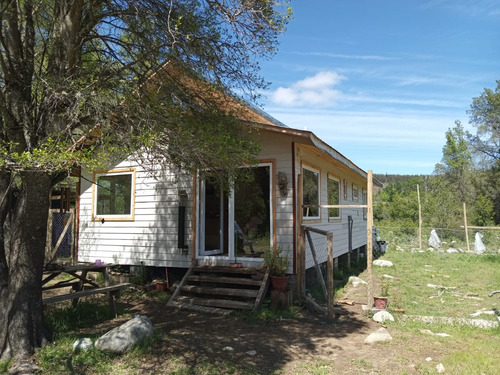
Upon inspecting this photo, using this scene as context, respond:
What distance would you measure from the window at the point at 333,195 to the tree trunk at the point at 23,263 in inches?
268

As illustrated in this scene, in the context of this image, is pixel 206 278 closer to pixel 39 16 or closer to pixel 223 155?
pixel 223 155

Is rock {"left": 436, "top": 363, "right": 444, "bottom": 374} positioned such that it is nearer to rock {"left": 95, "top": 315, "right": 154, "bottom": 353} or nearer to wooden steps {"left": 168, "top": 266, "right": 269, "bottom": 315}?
wooden steps {"left": 168, "top": 266, "right": 269, "bottom": 315}

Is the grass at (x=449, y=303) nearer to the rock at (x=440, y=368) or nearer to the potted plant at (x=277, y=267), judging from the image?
the rock at (x=440, y=368)

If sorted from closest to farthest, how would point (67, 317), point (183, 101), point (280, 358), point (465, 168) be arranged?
1. point (280, 358)
2. point (183, 101)
3. point (67, 317)
4. point (465, 168)

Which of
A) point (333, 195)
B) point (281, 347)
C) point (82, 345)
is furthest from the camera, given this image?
point (333, 195)

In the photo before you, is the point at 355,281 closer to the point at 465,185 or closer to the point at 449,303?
the point at 449,303

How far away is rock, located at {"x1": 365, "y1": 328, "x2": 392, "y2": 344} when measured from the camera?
15.6ft

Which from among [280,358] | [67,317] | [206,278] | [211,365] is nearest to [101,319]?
[67,317]

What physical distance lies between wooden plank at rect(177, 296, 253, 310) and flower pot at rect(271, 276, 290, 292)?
529 mm

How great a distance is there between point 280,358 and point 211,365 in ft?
2.72

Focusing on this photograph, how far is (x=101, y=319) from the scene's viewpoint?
5.91 m

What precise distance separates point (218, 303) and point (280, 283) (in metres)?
1.15

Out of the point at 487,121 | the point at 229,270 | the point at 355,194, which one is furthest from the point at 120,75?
the point at 487,121

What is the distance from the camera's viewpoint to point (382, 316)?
577cm
